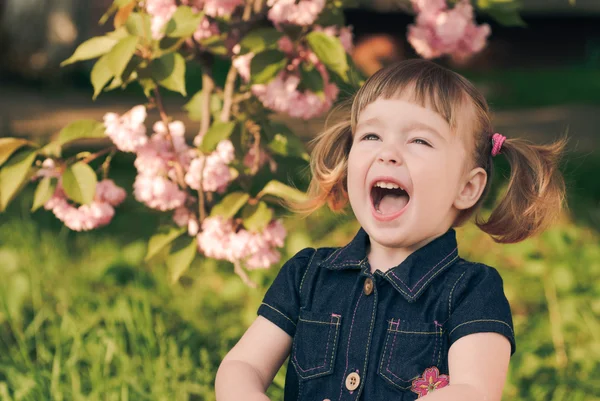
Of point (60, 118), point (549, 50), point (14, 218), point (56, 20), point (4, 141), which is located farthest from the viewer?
point (549, 50)

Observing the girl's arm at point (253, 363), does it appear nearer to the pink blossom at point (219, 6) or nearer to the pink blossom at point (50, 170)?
the pink blossom at point (50, 170)

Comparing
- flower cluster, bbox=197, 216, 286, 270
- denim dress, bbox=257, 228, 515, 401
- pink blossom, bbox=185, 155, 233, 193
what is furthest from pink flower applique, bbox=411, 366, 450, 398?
pink blossom, bbox=185, 155, 233, 193

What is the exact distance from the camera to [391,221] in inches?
73.4

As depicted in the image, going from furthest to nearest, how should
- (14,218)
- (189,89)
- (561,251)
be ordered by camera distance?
(189,89), (14,218), (561,251)

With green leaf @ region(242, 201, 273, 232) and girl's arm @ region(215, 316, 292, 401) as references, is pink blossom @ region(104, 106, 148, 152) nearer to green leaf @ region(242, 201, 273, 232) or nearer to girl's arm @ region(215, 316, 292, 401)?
green leaf @ region(242, 201, 273, 232)

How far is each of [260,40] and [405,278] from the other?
3.11ft

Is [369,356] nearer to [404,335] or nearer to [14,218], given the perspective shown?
[404,335]

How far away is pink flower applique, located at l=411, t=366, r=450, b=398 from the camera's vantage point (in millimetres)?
1831

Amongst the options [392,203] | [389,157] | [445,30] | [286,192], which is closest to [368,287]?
[392,203]

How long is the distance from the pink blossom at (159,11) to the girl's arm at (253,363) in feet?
3.17

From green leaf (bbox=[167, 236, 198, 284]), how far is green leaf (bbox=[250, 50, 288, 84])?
53 cm

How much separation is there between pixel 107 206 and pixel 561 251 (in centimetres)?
198

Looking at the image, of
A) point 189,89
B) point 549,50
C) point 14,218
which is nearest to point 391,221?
point 14,218

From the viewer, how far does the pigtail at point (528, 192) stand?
2059 millimetres
